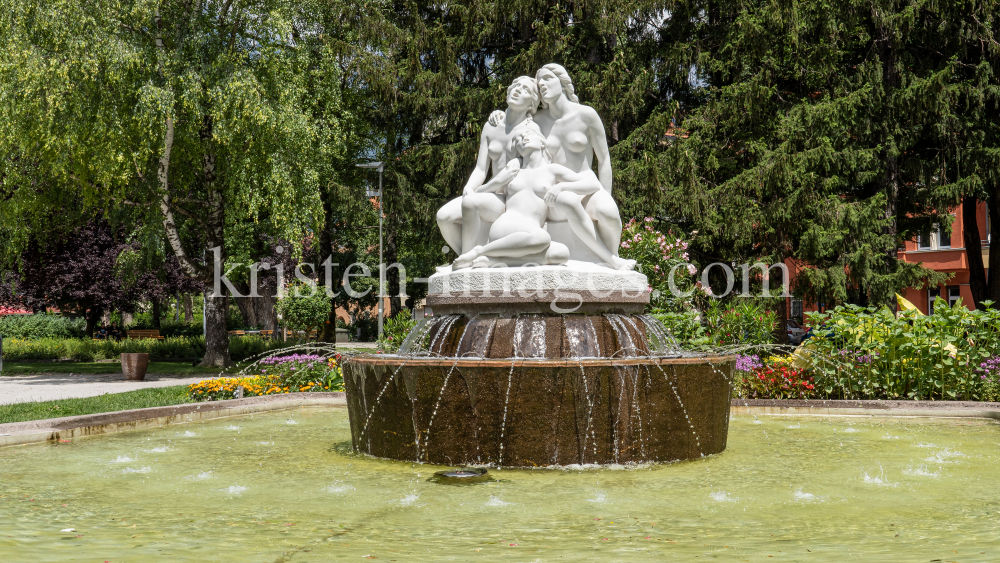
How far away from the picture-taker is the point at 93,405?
38.4 feet

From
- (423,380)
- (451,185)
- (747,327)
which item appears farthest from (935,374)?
(451,185)

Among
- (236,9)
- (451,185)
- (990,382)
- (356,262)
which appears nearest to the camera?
(990,382)

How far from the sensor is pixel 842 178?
842 inches

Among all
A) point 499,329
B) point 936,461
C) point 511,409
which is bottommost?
point 936,461

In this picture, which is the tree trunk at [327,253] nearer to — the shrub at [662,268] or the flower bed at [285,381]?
the shrub at [662,268]

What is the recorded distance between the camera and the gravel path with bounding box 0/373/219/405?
1509 centimetres

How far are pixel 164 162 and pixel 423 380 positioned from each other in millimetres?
15819

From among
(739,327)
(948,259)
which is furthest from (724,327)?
(948,259)

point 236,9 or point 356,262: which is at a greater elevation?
point 236,9

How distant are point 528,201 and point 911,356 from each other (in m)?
5.66

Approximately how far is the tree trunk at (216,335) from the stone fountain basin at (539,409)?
16846 millimetres

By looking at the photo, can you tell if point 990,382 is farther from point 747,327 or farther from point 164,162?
point 164,162

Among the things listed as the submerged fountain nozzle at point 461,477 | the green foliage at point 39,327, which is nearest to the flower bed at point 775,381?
the submerged fountain nozzle at point 461,477

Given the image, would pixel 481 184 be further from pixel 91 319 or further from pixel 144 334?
pixel 144 334
